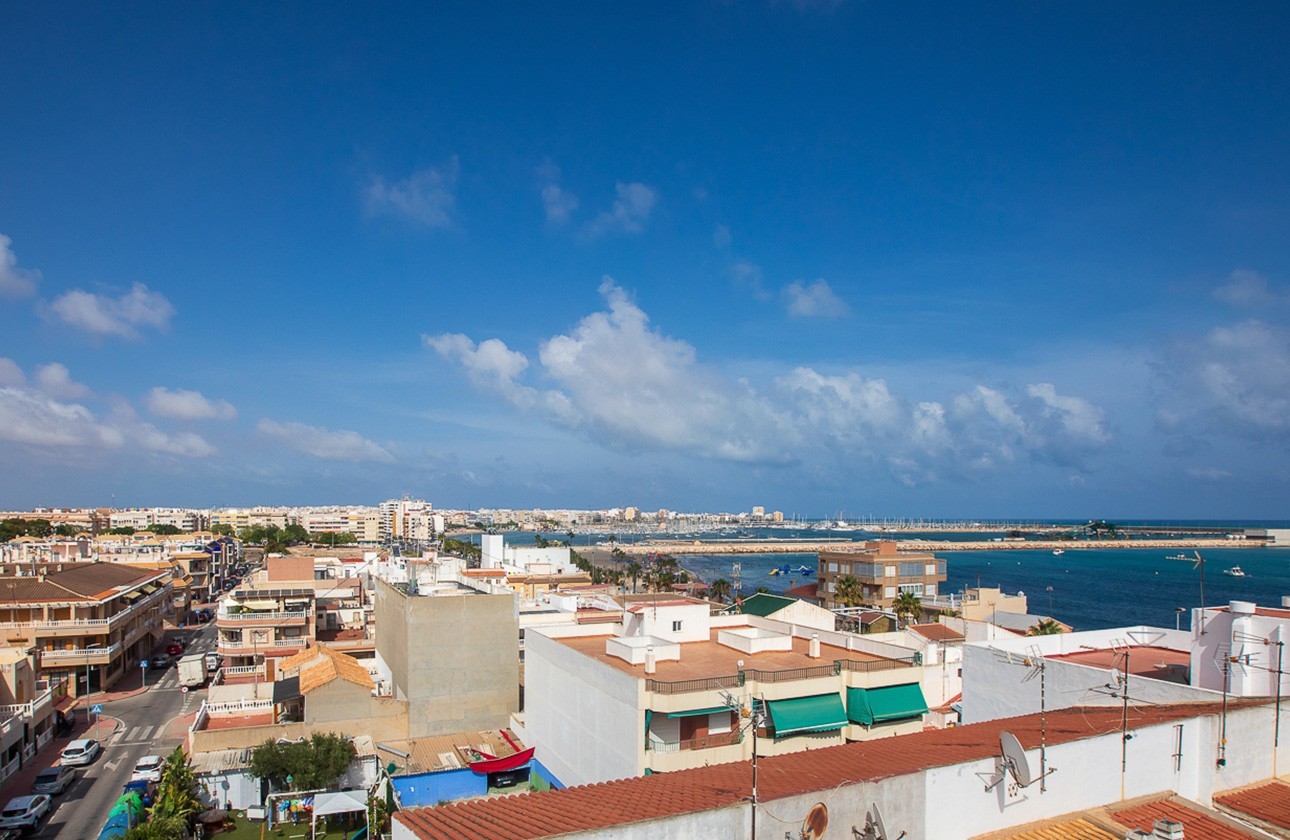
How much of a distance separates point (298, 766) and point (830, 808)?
19548 millimetres

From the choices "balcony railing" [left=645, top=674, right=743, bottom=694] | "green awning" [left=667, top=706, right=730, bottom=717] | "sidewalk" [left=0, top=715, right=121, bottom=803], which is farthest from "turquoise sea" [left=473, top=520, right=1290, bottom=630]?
"sidewalk" [left=0, top=715, right=121, bottom=803]

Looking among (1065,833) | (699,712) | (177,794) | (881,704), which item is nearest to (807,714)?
(881,704)

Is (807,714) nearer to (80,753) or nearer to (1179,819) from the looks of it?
(1179,819)

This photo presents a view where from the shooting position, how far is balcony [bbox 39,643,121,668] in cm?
3775

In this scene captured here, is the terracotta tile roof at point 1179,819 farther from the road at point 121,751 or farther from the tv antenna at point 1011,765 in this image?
the road at point 121,751

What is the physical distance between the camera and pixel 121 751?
2941 cm

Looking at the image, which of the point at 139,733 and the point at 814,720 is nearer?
the point at 814,720

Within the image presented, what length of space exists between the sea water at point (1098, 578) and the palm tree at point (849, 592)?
2095 centimetres

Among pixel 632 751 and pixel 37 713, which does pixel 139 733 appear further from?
pixel 632 751

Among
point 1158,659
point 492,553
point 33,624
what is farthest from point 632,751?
point 492,553

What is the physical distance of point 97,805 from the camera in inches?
941

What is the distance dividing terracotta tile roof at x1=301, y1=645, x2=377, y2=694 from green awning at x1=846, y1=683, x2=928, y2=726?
16765 millimetres

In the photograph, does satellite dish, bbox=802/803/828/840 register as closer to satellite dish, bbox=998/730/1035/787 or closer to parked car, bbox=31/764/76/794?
satellite dish, bbox=998/730/1035/787

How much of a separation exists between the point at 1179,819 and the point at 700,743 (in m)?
10.7
